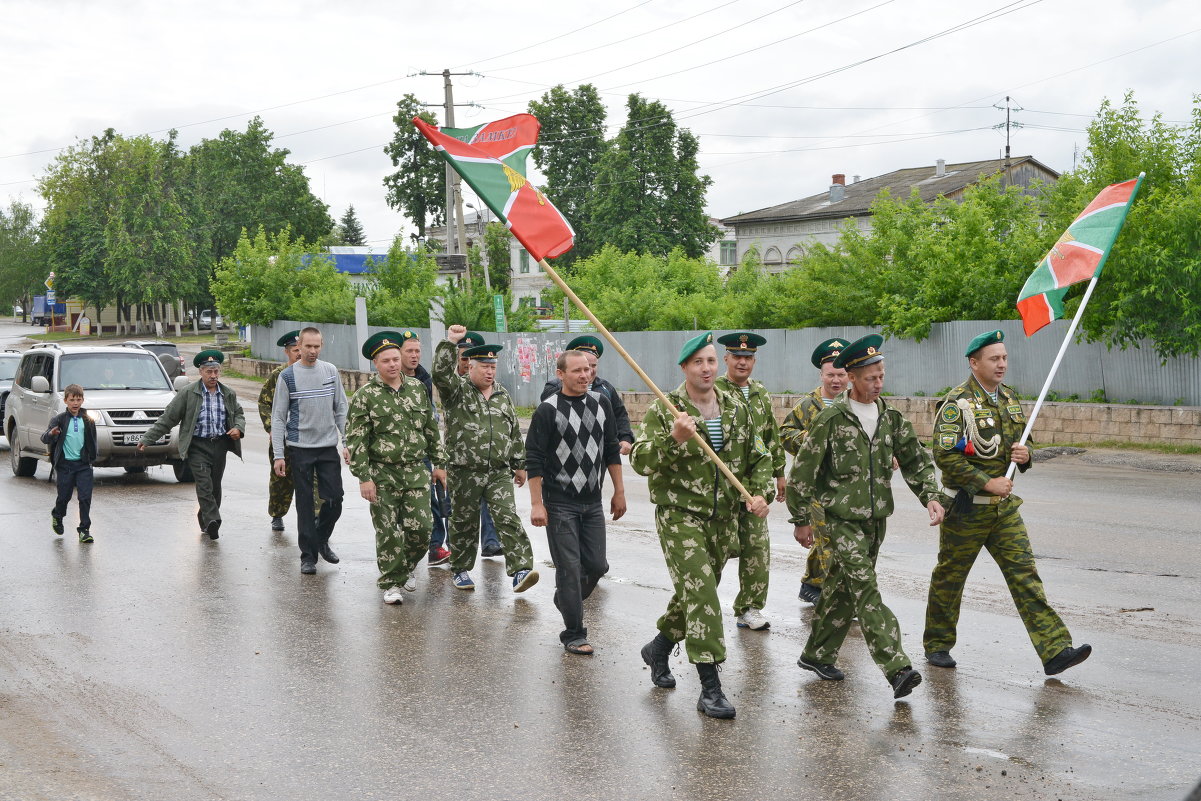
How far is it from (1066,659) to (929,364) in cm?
1715

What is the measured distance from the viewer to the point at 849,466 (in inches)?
248

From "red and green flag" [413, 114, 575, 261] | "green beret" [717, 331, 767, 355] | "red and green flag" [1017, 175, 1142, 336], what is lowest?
"green beret" [717, 331, 767, 355]

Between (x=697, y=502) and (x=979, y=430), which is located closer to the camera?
(x=697, y=502)

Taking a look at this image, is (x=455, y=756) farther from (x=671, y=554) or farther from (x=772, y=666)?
(x=772, y=666)

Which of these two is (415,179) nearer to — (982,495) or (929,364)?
(929,364)

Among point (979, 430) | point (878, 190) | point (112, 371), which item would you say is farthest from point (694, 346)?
point (878, 190)

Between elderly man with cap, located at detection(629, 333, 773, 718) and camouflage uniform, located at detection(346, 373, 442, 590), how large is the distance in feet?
9.63

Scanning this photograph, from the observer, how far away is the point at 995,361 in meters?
6.57

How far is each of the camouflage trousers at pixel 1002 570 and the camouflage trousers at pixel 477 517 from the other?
3.13 metres

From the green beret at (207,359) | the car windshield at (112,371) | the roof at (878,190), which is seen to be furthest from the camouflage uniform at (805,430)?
the roof at (878,190)

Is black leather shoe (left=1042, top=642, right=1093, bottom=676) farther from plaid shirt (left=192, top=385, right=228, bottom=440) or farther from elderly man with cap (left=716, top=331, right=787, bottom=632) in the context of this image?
plaid shirt (left=192, top=385, right=228, bottom=440)

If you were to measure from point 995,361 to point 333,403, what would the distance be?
19.1 feet

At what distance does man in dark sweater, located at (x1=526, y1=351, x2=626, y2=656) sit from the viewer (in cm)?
729

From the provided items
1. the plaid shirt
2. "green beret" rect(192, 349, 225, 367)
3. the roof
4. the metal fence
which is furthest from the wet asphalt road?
the roof
